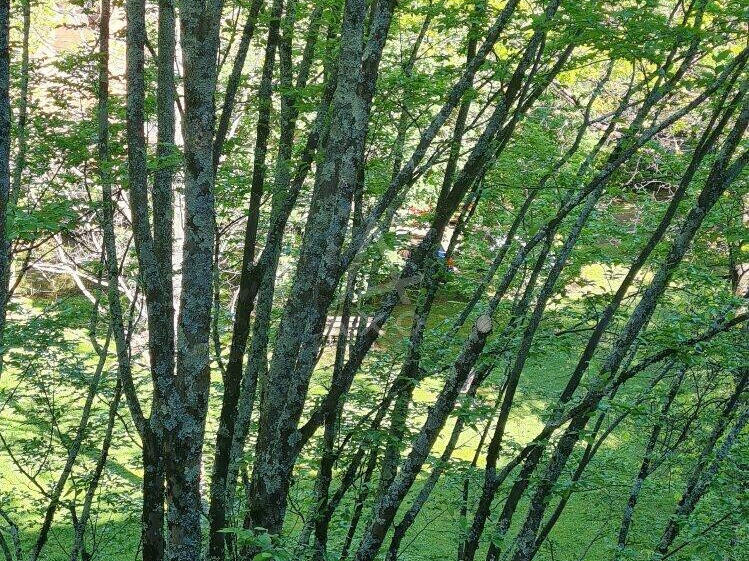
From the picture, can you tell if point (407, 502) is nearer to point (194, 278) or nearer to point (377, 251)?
point (377, 251)

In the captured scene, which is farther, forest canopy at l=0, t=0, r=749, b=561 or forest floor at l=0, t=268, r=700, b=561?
forest floor at l=0, t=268, r=700, b=561

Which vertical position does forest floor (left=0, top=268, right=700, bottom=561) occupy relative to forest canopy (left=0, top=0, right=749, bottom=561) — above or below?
below

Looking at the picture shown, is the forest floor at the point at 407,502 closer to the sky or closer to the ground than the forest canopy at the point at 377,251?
closer to the ground

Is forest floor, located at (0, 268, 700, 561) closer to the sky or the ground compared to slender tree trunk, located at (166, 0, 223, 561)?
closer to the ground

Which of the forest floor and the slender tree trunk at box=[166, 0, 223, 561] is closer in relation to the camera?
the slender tree trunk at box=[166, 0, 223, 561]

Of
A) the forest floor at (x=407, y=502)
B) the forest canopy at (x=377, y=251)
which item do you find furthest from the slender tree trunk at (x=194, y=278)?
the forest floor at (x=407, y=502)

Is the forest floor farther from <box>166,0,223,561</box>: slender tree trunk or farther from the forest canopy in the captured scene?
<box>166,0,223,561</box>: slender tree trunk

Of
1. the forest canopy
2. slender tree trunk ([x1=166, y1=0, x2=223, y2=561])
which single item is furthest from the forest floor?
slender tree trunk ([x1=166, y1=0, x2=223, y2=561])

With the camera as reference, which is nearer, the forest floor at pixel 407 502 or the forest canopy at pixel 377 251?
the forest canopy at pixel 377 251

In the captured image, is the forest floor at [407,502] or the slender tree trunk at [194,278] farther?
the forest floor at [407,502]

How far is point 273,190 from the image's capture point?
200 inches

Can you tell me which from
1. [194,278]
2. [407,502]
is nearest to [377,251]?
[194,278]

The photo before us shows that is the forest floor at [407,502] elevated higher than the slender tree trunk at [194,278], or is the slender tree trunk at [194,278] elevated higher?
the slender tree trunk at [194,278]

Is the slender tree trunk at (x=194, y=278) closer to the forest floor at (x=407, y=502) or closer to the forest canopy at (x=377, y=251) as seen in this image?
the forest canopy at (x=377, y=251)
